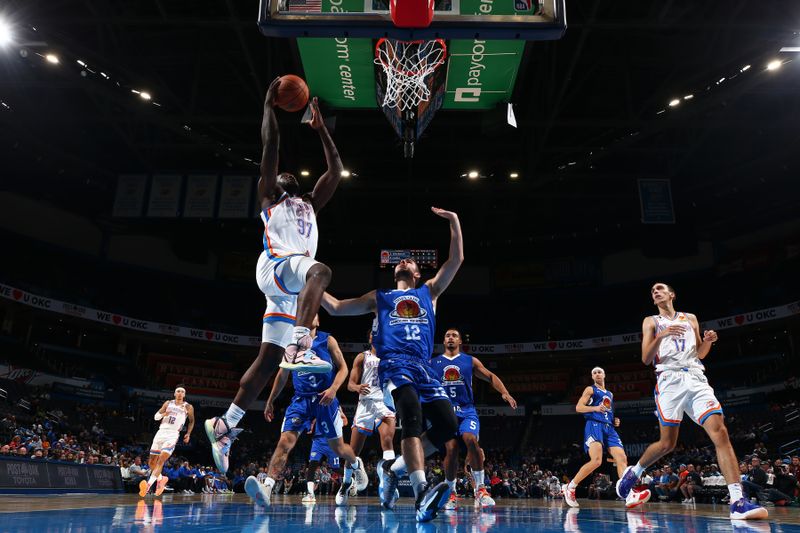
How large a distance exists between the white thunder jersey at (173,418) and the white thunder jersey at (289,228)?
26.6 feet

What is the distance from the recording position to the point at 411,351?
15.4 ft

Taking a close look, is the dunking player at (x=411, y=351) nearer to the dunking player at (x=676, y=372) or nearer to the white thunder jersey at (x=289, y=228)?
the white thunder jersey at (x=289, y=228)

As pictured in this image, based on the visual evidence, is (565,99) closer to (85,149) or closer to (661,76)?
(661,76)

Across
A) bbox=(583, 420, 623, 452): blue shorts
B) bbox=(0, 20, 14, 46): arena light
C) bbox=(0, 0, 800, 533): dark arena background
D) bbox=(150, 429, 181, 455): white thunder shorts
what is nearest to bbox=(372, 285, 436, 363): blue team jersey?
bbox=(0, 0, 800, 533): dark arena background

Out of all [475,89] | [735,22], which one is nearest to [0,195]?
[475,89]

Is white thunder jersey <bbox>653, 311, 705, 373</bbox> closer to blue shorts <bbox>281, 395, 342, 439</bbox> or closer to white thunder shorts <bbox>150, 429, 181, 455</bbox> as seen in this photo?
blue shorts <bbox>281, 395, 342, 439</bbox>

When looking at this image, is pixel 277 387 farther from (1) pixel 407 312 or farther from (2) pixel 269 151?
(2) pixel 269 151

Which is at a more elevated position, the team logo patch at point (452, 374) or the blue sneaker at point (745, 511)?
the team logo patch at point (452, 374)

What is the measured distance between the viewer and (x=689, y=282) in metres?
30.2

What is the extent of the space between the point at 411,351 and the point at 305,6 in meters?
3.95

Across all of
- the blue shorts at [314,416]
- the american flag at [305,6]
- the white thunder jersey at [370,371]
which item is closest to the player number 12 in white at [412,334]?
the blue shorts at [314,416]

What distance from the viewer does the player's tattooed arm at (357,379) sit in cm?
804

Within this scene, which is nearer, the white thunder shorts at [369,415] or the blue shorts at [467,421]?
the blue shorts at [467,421]

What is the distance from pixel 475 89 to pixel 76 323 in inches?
968
